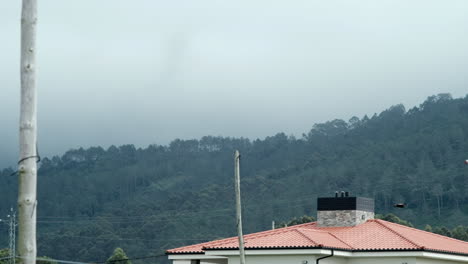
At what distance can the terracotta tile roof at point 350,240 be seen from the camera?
152 ft

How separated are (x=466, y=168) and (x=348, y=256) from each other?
150 metres

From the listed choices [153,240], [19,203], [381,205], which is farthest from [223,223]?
[19,203]

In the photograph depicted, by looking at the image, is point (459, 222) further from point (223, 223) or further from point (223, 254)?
point (223, 254)

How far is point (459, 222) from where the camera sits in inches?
6658

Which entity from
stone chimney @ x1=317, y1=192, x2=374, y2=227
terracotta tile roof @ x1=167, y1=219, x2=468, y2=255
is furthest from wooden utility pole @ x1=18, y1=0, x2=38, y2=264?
stone chimney @ x1=317, y1=192, x2=374, y2=227

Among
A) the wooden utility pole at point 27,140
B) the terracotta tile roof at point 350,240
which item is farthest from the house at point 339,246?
the wooden utility pole at point 27,140

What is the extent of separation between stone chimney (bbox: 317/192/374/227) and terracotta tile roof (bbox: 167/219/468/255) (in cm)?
44

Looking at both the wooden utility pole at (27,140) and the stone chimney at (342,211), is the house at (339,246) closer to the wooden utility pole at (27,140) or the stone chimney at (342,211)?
the stone chimney at (342,211)

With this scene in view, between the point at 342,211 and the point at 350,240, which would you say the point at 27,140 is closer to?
the point at 350,240

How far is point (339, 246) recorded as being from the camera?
46688 millimetres

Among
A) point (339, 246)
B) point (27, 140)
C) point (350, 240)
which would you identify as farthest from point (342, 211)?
point (27, 140)

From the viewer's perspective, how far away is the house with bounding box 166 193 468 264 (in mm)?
45500

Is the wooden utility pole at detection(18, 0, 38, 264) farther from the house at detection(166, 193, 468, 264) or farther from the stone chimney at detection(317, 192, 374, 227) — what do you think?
the stone chimney at detection(317, 192, 374, 227)

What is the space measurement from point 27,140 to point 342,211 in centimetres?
4139
